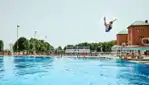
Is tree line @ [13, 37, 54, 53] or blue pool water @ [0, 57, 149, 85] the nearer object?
blue pool water @ [0, 57, 149, 85]

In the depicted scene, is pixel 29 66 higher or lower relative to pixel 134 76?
higher

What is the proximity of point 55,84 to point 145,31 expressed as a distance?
4002 cm

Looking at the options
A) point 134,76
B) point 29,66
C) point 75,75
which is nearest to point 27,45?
point 29,66

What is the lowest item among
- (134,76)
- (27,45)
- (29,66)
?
(134,76)

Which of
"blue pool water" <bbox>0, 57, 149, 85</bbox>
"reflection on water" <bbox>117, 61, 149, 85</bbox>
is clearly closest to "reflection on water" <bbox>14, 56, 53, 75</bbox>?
"blue pool water" <bbox>0, 57, 149, 85</bbox>

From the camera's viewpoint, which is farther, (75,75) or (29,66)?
(29,66)

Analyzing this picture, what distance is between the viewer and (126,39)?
6475 centimetres

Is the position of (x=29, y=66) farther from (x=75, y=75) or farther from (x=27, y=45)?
(x=27, y=45)

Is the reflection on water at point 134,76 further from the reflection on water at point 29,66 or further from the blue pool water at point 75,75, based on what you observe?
the reflection on water at point 29,66

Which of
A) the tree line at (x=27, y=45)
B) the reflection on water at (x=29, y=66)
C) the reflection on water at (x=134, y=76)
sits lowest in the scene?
the reflection on water at (x=134, y=76)

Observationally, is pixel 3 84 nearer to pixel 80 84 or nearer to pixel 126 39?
pixel 80 84

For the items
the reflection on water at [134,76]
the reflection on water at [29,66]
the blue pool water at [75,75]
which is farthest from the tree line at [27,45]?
the reflection on water at [134,76]

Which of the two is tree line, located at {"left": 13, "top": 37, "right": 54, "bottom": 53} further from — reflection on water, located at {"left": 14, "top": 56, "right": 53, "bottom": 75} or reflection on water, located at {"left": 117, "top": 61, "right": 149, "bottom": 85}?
reflection on water, located at {"left": 117, "top": 61, "right": 149, "bottom": 85}

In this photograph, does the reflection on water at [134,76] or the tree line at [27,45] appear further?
the tree line at [27,45]
